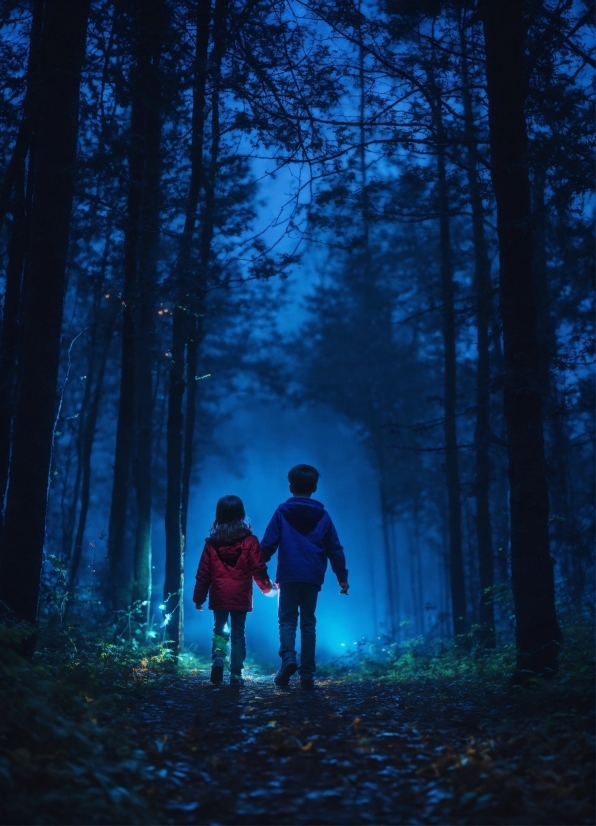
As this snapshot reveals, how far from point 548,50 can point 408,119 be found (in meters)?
1.88

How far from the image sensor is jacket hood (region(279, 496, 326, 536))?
339 inches

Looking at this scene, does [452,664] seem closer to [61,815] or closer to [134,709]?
[134,709]

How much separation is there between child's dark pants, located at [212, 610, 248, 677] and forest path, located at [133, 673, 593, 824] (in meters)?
2.71

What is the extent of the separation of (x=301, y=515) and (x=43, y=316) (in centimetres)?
379

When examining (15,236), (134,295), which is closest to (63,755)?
(15,236)

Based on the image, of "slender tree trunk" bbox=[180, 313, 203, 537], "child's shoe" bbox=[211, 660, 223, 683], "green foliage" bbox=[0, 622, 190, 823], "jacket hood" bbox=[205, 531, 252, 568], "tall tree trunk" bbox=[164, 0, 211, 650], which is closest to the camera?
"green foliage" bbox=[0, 622, 190, 823]

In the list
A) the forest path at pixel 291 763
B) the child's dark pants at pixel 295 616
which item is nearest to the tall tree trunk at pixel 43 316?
the forest path at pixel 291 763

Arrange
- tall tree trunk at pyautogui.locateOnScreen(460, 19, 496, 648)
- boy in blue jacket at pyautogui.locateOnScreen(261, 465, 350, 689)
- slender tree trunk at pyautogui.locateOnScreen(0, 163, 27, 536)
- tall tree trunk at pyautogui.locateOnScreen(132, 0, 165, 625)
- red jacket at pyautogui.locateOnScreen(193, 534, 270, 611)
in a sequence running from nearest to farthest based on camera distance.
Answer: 1. boy in blue jacket at pyautogui.locateOnScreen(261, 465, 350, 689)
2. red jacket at pyautogui.locateOnScreen(193, 534, 270, 611)
3. slender tree trunk at pyautogui.locateOnScreen(0, 163, 27, 536)
4. tall tree trunk at pyautogui.locateOnScreen(132, 0, 165, 625)
5. tall tree trunk at pyautogui.locateOnScreen(460, 19, 496, 648)

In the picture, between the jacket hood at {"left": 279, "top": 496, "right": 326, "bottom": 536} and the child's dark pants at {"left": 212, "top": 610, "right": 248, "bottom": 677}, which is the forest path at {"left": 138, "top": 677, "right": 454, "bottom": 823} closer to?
the child's dark pants at {"left": 212, "top": 610, "right": 248, "bottom": 677}

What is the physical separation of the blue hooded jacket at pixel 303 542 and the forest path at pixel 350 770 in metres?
2.35

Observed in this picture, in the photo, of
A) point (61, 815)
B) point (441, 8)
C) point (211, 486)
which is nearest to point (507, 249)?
point (441, 8)

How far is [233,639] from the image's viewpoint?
9.05 meters

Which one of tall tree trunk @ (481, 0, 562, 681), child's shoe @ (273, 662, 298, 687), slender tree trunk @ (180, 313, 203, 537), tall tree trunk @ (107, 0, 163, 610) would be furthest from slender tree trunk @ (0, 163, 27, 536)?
tall tree trunk @ (481, 0, 562, 681)

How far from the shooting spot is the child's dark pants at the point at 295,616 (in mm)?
8445
